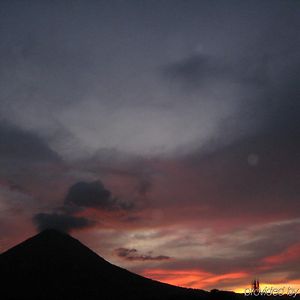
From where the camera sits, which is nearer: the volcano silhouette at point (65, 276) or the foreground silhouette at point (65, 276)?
the foreground silhouette at point (65, 276)

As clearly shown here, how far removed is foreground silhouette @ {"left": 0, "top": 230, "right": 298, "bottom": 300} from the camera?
401 feet

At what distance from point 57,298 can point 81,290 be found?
9.71m

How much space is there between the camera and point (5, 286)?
403ft

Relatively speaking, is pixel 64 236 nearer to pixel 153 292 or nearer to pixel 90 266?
pixel 90 266

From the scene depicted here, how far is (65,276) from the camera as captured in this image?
136500 millimetres

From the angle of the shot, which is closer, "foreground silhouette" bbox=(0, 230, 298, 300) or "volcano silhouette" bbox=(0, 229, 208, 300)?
"foreground silhouette" bbox=(0, 230, 298, 300)

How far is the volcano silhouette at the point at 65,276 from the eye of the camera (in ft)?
402

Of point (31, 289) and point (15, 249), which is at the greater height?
point (15, 249)

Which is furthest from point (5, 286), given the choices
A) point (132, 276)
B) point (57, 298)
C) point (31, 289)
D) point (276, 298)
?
point (276, 298)

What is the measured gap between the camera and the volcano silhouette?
122 meters

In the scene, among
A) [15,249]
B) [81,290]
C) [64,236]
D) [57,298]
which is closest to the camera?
[57,298]

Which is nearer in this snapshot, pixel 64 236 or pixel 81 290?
pixel 81 290

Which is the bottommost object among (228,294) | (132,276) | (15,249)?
(228,294)

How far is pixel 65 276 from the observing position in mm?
136500
